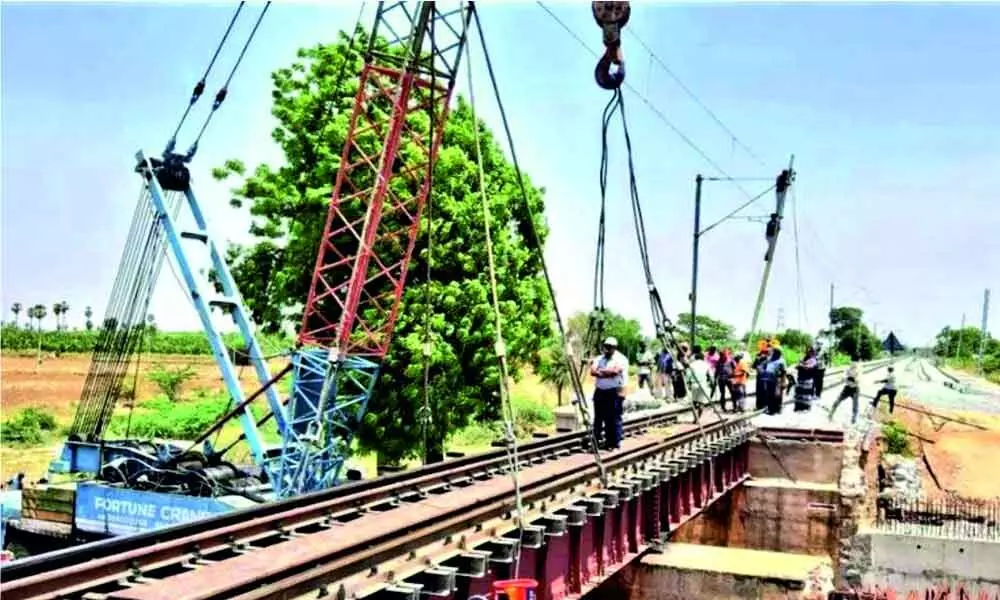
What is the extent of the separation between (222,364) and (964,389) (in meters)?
Result: 61.3

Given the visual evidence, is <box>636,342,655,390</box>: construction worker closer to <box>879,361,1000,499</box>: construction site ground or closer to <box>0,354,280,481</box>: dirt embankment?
<box>879,361,1000,499</box>: construction site ground

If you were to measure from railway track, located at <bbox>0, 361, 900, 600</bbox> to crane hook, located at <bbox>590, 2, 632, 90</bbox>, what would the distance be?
211 inches

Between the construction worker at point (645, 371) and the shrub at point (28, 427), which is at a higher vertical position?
the construction worker at point (645, 371)

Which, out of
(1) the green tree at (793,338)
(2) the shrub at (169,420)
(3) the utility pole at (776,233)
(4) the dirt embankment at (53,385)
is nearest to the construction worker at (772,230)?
(3) the utility pole at (776,233)

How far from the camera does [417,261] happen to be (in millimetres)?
25250

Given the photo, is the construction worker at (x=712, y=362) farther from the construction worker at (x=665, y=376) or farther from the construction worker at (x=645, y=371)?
the construction worker at (x=645, y=371)

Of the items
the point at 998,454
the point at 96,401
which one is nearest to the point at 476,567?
the point at 96,401

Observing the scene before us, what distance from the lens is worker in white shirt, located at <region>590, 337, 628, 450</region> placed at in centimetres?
1498

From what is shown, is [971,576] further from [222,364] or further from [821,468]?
[222,364]

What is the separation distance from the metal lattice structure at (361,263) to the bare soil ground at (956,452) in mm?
26954

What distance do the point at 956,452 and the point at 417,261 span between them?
3421 centimetres

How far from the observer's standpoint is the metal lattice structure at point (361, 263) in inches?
844

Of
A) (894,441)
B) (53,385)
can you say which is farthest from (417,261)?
(53,385)

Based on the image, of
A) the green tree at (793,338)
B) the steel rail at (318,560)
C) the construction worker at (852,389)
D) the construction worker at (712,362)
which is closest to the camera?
the steel rail at (318,560)
